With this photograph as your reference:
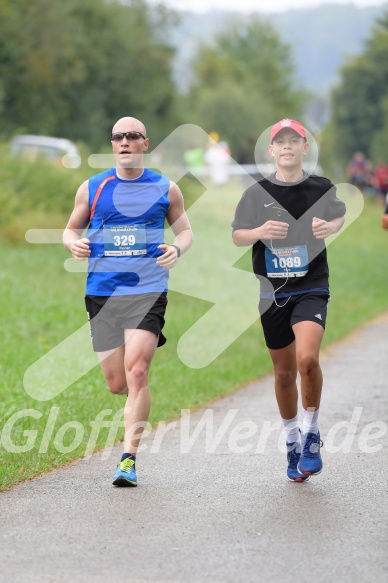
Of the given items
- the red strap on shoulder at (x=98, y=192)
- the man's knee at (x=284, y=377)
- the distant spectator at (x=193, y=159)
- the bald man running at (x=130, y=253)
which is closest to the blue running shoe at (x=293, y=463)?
the man's knee at (x=284, y=377)

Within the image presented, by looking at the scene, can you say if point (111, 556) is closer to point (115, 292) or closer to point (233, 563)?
point (233, 563)

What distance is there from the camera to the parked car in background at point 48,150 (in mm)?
26828

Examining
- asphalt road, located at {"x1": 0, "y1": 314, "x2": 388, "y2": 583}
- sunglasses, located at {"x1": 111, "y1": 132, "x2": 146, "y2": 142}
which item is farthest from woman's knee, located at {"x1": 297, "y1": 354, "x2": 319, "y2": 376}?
sunglasses, located at {"x1": 111, "y1": 132, "x2": 146, "y2": 142}

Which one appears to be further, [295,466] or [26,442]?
[26,442]

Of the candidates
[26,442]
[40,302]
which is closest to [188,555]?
[26,442]

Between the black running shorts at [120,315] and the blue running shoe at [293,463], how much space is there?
3.44ft

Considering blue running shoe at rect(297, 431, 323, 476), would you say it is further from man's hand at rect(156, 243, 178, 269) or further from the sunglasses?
the sunglasses

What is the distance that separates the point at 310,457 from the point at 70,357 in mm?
5548

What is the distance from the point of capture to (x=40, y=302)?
16.5 m

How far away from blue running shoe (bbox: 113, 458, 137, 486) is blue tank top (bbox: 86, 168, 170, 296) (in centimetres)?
101

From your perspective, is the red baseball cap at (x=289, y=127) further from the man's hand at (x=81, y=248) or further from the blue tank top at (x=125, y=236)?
the man's hand at (x=81, y=248)

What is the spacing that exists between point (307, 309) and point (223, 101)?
77480mm

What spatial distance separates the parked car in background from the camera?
26828 mm

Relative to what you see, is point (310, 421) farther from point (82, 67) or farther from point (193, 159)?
point (82, 67)
